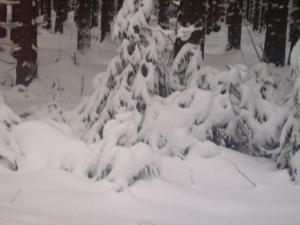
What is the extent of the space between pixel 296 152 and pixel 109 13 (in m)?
21.2

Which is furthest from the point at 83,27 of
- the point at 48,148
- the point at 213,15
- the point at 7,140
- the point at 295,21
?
the point at 213,15

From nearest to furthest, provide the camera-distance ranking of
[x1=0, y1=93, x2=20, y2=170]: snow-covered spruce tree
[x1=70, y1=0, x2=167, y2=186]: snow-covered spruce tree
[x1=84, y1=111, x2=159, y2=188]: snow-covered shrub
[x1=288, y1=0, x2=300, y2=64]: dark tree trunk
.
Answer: [x1=84, y1=111, x2=159, y2=188]: snow-covered shrub → [x1=0, y1=93, x2=20, y2=170]: snow-covered spruce tree → [x1=70, y1=0, x2=167, y2=186]: snow-covered spruce tree → [x1=288, y1=0, x2=300, y2=64]: dark tree trunk

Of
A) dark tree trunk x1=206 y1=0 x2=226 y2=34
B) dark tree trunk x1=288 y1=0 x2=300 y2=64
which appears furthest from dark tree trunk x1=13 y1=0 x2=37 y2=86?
dark tree trunk x1=206 y1=0 x2=226 y2=34

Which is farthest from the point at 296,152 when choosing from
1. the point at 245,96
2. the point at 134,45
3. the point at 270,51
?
the point at 270,51

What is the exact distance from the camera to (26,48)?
14.6m

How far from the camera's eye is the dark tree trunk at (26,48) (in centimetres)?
1412

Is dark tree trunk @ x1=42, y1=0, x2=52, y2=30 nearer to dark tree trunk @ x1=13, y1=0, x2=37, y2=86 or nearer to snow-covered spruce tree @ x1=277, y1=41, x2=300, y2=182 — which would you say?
dark tree trunk @ x1=13, y1=0, x2=37, y2=86

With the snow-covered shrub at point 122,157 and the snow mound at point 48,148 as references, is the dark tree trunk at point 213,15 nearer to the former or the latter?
the snow mound at point 48,148

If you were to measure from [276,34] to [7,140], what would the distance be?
38.4 feet

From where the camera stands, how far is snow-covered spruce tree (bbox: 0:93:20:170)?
7.73m

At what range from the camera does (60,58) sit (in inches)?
763

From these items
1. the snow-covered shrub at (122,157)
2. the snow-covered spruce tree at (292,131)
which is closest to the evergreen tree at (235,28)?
the snow-covered spruce tree at (292,131)

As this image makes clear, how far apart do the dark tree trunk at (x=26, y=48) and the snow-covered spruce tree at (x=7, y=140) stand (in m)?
6.04

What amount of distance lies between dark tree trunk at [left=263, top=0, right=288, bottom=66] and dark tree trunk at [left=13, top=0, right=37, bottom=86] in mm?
6985
